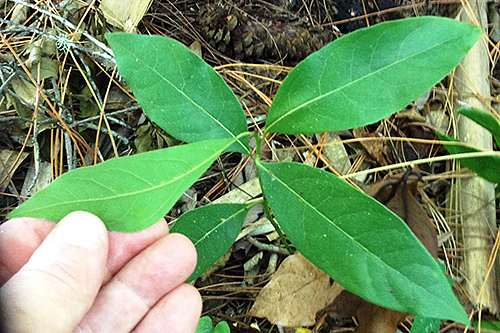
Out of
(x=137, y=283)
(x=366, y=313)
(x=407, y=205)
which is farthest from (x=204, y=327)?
(x=407, y=205)

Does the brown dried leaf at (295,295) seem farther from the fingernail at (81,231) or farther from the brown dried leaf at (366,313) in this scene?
the fingernail at (81,231)

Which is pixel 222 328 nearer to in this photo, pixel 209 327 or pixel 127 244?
pixel 209 327

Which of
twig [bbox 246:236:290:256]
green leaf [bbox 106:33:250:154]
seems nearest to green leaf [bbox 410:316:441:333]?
twig [bbox 246:236:290:256]

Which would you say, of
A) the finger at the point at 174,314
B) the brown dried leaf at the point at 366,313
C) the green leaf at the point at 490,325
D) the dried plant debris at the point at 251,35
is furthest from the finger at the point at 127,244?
the green leaf at the point at 490,325

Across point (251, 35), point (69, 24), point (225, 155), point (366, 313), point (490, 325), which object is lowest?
point (490, 325)

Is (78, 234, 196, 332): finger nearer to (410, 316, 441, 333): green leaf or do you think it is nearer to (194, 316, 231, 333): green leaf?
(194, 316, 231, 333): green leaf

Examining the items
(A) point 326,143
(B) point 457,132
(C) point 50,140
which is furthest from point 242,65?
(B) point 457,132
